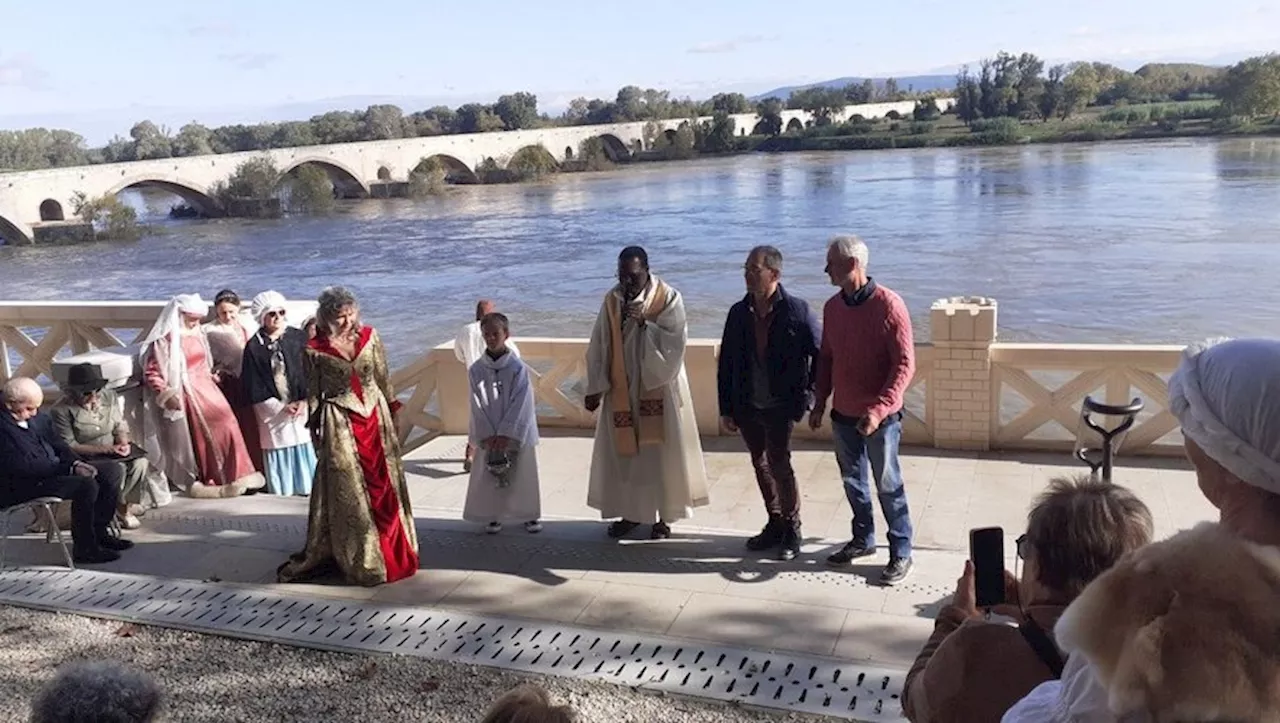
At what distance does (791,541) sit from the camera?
5.29m

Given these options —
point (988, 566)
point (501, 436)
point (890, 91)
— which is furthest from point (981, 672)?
point (890, 91)

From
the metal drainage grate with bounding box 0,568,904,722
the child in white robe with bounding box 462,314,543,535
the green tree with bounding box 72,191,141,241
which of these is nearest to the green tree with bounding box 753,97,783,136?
the green tree with bounding box 72,191,141,241

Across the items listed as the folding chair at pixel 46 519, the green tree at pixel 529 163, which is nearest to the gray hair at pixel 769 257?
the folding chair at pixel 46 519

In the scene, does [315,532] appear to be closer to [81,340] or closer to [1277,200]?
[81,340]

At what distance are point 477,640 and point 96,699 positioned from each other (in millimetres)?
2345

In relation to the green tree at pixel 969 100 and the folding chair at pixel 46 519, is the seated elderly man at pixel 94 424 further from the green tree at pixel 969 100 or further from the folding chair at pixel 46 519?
the green tree at pixel 969 100

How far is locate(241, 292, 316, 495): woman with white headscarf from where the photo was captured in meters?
6.88

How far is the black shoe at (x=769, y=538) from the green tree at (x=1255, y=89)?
212 feet

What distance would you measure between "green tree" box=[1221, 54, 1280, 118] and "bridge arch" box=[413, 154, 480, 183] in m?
43.4

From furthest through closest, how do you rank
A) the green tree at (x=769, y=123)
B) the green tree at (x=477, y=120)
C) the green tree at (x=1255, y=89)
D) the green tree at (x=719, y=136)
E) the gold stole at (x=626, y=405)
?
the green tree at (x=477, y=120)
the green tree at (x=769, y=123)
the green tree at (x=719, y=136)
the green tree at (x=1255, y=89)
the gold stole at (x=626, y=405)

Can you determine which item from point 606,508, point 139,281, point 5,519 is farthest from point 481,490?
point 139,281

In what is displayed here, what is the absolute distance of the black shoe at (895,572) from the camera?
485cm

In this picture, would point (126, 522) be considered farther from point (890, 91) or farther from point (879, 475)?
point (890, 91)

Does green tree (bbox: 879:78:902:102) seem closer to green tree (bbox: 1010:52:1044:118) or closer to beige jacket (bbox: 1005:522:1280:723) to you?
green tree (bbox: 1010:52:1044:118)
